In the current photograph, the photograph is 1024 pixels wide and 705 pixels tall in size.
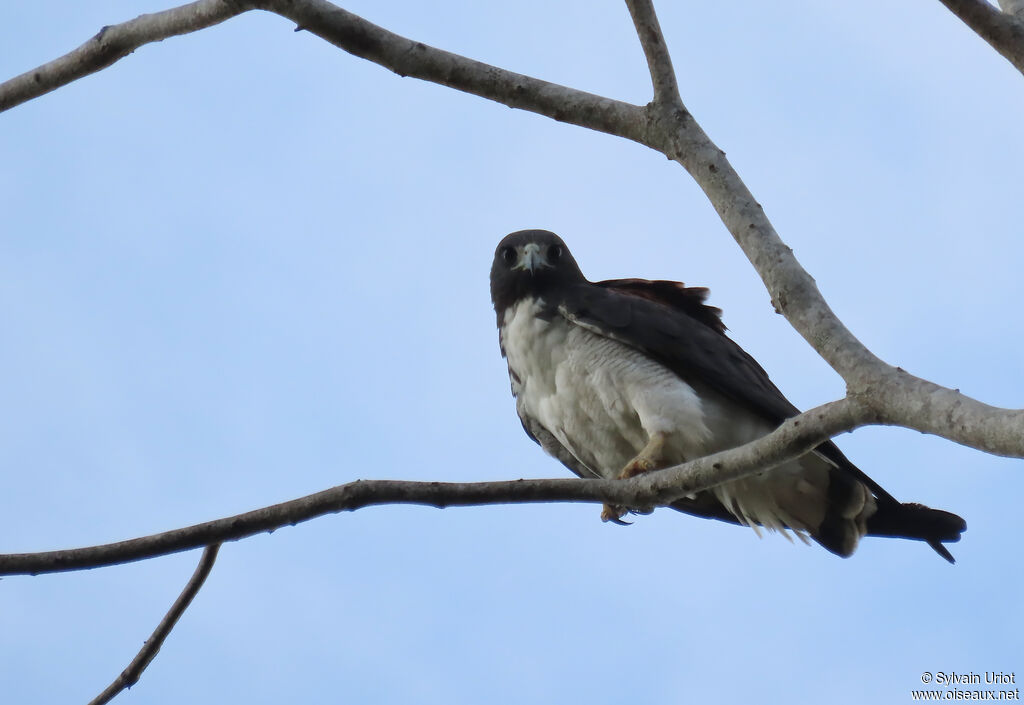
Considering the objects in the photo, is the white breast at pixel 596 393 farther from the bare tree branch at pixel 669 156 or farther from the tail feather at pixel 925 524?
the bare tree branch at pixel 669 156

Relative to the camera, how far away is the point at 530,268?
6.63 m

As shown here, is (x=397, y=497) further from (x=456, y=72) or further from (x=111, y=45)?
(x=111, y=45)

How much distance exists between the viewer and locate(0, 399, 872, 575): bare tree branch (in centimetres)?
338

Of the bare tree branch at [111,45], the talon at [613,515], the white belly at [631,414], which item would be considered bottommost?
the talon at [613,515]

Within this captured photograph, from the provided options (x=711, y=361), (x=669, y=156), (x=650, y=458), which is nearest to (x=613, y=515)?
(x=650, y=458)

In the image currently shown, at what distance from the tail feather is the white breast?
1050mm

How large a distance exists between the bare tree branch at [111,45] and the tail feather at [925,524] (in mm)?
4000

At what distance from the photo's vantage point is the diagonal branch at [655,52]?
424cm

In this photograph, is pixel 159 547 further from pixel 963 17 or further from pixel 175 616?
pixel 963 17

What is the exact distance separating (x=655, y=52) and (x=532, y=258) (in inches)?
98.9

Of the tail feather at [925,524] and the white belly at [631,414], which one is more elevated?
the white belly at [631,414]

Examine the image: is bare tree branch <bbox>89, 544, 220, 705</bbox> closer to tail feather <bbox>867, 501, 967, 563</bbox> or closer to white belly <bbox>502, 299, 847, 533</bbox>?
white belly <bbox>502, 299, 847, 533</bbox>

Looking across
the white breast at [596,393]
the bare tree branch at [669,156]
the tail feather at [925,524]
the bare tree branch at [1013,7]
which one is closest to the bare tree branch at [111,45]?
the bare tree branch at [669,156]

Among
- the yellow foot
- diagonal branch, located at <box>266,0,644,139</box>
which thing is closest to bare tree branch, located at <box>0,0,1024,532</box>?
diagonal branch, located at <box>266,0,644,139</box>
